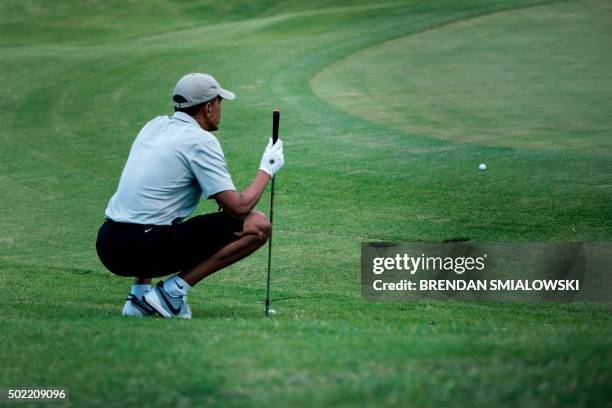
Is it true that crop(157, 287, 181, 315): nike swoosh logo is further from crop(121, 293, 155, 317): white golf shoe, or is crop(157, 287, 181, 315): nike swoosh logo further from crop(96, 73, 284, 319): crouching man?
crop(121, 293, 155, 317): white golf shoe

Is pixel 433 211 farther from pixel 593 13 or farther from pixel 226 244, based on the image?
pixel 593 13

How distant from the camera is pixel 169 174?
23.1 feet

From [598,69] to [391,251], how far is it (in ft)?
32.6

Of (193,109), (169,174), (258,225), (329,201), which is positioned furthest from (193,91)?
(329,201)

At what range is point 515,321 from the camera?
7.23 m

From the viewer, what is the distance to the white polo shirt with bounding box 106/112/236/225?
7.00m

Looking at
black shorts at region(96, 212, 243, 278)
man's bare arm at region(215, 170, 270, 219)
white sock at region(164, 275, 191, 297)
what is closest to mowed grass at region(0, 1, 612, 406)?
white sock at region(164, 275, 191, 297)

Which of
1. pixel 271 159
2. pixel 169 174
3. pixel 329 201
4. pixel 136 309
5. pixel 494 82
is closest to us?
pixel 169 174

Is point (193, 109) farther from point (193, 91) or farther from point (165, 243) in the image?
point (165, 243)

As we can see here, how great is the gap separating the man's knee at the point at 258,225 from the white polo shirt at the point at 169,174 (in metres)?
0.27

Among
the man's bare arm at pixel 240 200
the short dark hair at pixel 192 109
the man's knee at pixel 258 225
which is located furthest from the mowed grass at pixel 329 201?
the short dark hair at pixel 192 109

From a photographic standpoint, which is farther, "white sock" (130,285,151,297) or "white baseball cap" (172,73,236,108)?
"white sock" (130,285,151,297)

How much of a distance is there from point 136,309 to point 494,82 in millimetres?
11468

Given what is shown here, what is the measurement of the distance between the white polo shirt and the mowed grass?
0.77 meters
